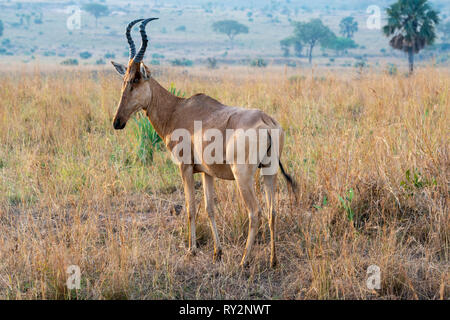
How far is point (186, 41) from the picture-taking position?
234ft

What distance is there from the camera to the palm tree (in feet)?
98.5

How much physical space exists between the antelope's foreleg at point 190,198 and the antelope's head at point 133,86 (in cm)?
68

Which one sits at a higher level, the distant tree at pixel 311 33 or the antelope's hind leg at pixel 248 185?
the distant tree at pixel 311 33

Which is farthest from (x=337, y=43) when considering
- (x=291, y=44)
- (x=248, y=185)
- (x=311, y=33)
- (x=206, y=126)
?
(x=248, y=185)

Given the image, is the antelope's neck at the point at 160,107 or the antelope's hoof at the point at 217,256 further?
the antelope's neck at the point at 160,107

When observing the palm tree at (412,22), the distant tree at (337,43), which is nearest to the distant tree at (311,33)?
the distant tree at (337,43)

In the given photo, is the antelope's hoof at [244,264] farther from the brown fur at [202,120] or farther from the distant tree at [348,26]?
the distant tree at [348,26]

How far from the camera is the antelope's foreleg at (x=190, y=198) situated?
4.32 meters

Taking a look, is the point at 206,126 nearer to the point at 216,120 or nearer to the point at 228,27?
the point at 216,120

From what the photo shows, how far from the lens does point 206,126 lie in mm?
4125

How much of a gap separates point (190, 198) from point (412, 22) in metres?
30.2

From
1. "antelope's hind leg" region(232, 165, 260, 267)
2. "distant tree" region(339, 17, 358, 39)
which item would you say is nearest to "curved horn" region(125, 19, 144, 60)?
"antelope's hind leg" region(232, 165, 260, 267)

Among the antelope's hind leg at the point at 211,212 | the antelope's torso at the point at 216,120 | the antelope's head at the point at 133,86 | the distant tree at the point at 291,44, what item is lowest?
the antelope's hind leg at the point at 211,212
